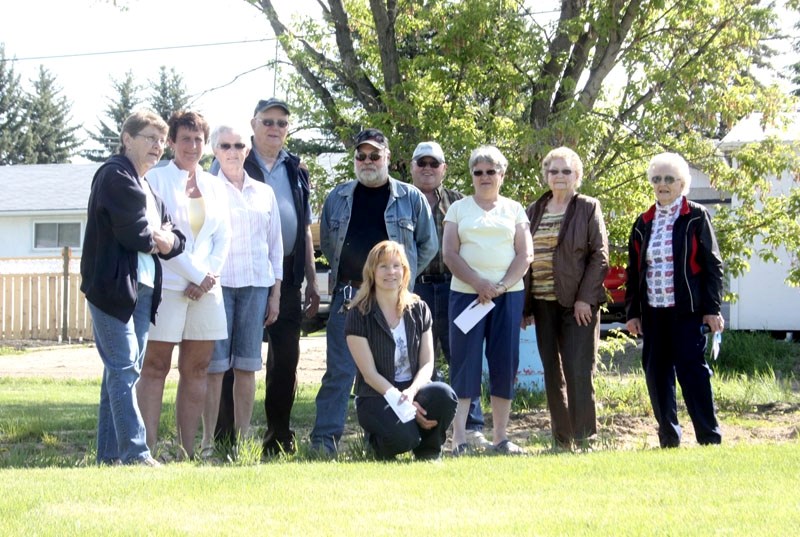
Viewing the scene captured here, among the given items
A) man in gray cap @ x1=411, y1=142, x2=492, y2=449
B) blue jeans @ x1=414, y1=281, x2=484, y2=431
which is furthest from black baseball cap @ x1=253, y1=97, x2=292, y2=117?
blue jeans @ x1=414, y1=281, x2=484, y2=431

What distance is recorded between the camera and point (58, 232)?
108ft

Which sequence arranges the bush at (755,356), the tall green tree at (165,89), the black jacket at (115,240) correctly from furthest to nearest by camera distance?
the tall green tree at (165,89) → the bush at (755,356) → the black jacket at (115,240)

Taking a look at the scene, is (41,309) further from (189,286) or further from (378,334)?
(378,334)

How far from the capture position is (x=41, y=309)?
2381 centimetres

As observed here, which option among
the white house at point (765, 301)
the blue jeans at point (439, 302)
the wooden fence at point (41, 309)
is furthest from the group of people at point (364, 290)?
the wooden fence at point (41, 309)

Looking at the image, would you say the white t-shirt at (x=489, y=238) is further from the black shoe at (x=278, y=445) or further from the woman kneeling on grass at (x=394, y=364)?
the black shoe at (x=278, y=445)

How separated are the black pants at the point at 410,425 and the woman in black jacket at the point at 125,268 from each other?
141 centimetres

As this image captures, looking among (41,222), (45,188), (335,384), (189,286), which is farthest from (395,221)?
(45,188)

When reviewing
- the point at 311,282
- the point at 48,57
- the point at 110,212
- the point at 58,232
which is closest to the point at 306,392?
the point at 311,282

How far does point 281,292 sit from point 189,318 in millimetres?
1014

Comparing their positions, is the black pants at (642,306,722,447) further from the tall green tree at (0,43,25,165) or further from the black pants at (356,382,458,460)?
the tall green tree at (0,43,25,165)

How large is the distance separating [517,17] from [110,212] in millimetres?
5516

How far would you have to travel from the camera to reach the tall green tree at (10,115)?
223ft

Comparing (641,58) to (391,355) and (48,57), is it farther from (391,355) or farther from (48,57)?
(48,57)
